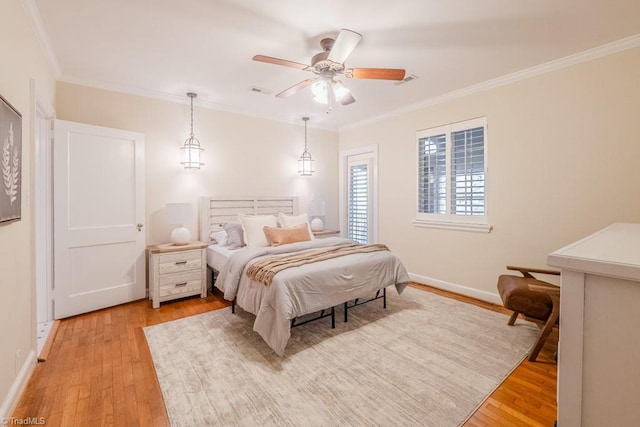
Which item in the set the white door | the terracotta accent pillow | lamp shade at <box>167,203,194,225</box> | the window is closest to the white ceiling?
the window

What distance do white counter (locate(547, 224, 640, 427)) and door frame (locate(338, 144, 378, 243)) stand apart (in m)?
4.06

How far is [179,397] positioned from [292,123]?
175 inches

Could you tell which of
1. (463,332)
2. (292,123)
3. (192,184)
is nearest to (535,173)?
(463,332)

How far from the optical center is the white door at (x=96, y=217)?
3.12m

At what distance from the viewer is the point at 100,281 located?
3379mm

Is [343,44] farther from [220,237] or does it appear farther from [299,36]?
[220,237]

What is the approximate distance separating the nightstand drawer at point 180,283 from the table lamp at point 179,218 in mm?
446

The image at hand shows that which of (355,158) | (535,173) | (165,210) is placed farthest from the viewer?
(355,158)

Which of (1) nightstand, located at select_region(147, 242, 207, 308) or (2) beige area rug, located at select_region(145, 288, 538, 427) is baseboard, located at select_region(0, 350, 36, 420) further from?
(1) nightstand, located at select_region(147, 242, 207, 308)

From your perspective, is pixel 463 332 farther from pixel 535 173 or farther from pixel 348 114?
pixel 348 114

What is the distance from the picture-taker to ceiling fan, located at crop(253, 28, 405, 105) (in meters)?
2.25

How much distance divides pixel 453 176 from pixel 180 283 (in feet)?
13.0

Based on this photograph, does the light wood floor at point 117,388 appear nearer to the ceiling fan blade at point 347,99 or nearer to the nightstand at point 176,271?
the nightstand at point 176,271

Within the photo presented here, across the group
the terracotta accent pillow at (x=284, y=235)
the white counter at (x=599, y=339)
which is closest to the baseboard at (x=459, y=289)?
the terracotta accent pillow at (x=284, y=235)
